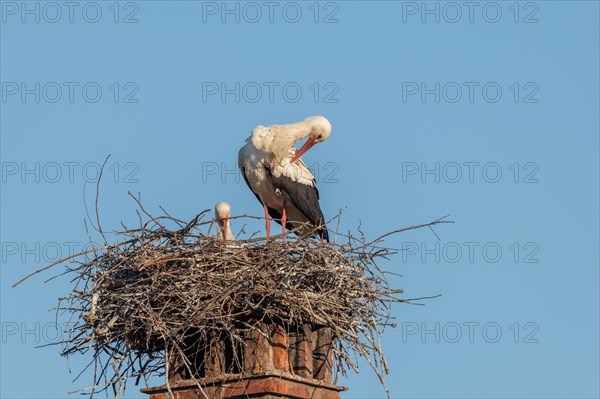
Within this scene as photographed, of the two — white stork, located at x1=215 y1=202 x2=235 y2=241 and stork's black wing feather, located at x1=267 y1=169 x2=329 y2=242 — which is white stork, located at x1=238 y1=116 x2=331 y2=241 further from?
white stork, located at x1=215 y1=202 x2=235 y2=241

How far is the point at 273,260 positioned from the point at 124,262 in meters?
1.14

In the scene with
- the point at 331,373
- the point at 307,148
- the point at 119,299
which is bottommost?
the point at 331,373

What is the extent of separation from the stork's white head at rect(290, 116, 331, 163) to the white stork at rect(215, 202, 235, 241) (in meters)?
1.01

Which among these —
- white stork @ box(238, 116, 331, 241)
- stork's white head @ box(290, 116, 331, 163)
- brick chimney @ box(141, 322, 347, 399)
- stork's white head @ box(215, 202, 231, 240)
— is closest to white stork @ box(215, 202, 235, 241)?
stork's white head @ box(215, 202, 231, 240)

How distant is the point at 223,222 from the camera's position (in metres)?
10.2

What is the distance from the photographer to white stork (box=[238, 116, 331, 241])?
1072 cm

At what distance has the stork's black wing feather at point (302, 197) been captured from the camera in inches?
427

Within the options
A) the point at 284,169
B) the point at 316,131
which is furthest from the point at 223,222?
the point at 316,131

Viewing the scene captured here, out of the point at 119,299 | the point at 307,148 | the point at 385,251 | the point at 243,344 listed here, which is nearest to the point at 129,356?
the point at 119,299

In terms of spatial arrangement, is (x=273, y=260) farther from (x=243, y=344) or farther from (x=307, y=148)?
(x=307, y=148)

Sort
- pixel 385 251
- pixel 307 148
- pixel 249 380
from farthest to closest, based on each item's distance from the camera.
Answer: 1. pixel 307 148
2. pixel 385 251
3. pixel 249 380

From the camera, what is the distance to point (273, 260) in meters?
7.74

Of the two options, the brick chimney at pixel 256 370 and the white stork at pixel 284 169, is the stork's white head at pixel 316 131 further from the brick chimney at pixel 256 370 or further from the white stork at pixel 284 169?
the brick chimney at pixel 256 370

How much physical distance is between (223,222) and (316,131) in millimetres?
1558
